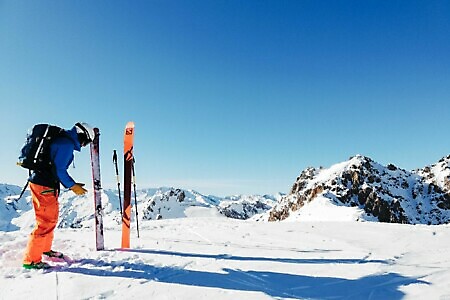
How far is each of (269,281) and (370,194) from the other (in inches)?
3864

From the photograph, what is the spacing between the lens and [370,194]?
93188 millimetres

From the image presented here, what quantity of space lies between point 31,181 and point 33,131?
85 cm

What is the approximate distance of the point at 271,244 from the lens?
761cm

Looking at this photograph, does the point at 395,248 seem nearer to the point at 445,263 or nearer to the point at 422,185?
the point at 445,263

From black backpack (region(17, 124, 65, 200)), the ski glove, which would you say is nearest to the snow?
the ski glove

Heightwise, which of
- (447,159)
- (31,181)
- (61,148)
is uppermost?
(447,159)

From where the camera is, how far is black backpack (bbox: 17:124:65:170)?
543 cm

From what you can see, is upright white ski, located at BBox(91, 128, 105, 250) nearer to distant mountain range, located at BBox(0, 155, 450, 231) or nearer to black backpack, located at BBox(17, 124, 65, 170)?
black backpack, located at BBox(17, 124, 65, 170)

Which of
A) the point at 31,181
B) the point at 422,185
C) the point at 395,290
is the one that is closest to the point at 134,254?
the point at 31,181

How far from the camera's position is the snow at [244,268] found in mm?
4262

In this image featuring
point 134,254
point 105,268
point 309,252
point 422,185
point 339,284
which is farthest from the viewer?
point 422,185

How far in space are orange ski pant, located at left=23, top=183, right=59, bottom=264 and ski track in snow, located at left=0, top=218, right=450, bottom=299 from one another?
0.31 metres

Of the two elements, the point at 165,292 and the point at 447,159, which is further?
the point at 447,159

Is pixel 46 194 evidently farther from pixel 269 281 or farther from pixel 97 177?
pixel 269 281
